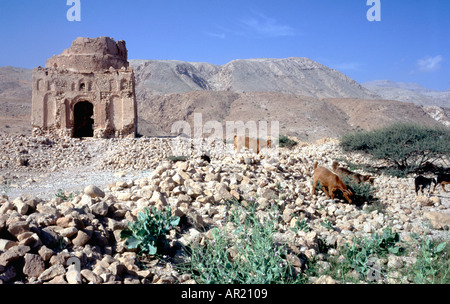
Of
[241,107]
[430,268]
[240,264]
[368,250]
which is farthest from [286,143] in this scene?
[241,107]

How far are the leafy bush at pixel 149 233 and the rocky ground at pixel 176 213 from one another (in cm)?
16

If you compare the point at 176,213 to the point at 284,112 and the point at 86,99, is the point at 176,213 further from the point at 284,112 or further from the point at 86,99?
the point at 284,112

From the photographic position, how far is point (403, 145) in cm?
1228

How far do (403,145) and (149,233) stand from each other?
11.9 meters

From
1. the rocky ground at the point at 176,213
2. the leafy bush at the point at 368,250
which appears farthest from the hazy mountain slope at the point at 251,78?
the leafy bush at the point at 368,250

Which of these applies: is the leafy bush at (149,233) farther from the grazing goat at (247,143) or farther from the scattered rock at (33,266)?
the grazing goat at (247,143)

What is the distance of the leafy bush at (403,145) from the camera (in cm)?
1168

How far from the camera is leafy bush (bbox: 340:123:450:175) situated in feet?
38.3

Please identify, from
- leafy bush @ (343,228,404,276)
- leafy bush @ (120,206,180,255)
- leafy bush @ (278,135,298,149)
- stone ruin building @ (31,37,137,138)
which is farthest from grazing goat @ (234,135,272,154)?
leafy bush @ (120,206,180,255)

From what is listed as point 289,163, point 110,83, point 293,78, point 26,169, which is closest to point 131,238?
point 289,163

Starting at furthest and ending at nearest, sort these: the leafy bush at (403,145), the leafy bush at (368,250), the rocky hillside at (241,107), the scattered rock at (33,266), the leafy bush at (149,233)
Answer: the rocky hillside at (241,107) → the leafy bush at (403,145) → the leafy bush at (368,250) → the leafy bush at (149,233) → the scattered rock at (33,266)

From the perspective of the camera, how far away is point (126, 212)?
439 centimetres
